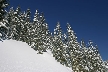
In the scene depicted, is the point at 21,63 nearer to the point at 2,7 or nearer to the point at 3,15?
the point at 3,15

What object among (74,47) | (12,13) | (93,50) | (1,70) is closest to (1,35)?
(1,70)

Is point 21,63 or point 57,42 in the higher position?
point 57,42

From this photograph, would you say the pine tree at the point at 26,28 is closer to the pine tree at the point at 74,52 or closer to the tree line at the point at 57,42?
the tree line at the point at 57,42

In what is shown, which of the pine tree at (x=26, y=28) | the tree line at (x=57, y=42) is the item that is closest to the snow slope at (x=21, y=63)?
the tree line at (x=57, y=42)

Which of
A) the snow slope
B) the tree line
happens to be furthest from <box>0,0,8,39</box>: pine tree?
the tree line

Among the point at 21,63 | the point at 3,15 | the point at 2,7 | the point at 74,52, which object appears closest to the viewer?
the point at 2,7

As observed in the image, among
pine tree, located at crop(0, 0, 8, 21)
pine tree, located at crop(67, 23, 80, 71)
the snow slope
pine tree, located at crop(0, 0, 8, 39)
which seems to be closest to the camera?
pine tree, located at crop(0, 0, 8, 39)

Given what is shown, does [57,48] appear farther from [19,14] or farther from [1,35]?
[1,35]

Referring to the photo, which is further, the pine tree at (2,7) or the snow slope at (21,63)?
the snow slope at (21,63)

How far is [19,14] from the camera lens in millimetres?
65312

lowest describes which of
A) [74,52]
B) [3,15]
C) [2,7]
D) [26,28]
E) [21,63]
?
[3,15]

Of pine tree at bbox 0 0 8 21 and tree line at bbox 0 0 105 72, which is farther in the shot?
tree line at bbox 0 0 105 72

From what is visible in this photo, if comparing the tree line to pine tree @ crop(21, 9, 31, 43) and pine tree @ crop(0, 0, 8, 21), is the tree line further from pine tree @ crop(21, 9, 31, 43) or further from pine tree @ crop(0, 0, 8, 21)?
pine tree @ crop(0, 0, 8, 21)

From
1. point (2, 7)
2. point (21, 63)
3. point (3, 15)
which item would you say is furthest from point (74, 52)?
point (2, 7)
